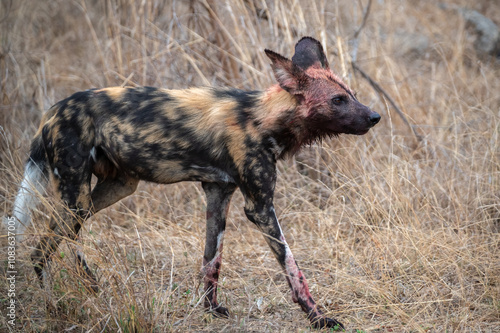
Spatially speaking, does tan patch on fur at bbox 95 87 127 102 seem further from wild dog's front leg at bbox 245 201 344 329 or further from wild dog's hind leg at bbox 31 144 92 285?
wild dog's front leg at bbox 245 201 344 329

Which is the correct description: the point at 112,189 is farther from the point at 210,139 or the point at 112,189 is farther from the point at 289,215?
the point at 289,215

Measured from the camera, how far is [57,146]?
9.72 feet

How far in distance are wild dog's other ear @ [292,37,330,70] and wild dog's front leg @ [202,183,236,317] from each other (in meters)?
0.81

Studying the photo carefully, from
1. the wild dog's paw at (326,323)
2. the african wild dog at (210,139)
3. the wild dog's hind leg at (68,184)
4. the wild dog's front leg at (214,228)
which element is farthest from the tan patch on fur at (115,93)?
the wild dog's paw at (326,323)

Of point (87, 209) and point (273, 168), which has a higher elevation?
point (273, 168)

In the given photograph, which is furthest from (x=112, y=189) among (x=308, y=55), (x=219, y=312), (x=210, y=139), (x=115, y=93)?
(x=308, y=55)

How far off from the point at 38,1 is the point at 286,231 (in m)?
6.26

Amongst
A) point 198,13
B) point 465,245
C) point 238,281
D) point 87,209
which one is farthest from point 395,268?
point 198,13

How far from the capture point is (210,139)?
294 cm

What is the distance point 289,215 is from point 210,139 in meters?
1.50

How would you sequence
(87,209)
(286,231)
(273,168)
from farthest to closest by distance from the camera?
(286,231) → (87,209) → (273,168)

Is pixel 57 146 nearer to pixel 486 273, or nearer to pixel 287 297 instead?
pixel 287 297

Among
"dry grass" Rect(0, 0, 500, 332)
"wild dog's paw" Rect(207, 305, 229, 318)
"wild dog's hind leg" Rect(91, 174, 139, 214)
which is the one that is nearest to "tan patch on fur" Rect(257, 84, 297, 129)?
"dry grass" Rect(0, 0, 500, 332)

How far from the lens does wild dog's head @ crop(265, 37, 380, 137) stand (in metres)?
2.78
